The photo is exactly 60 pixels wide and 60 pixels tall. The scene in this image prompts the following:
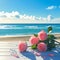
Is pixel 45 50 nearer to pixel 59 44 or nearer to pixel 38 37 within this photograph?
pixel 38 37

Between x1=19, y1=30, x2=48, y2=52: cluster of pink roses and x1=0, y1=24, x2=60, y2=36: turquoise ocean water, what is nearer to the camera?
x1=19, y1=30, x2=48, y2=52: cluster of pink roses

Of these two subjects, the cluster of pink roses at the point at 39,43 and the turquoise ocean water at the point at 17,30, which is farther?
the turquoise ocean water at the point at 17,30

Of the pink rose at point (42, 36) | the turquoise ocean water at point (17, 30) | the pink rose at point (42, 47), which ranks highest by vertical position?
the pink rose at point (42, 36)

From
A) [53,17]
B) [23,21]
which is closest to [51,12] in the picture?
[53,17]

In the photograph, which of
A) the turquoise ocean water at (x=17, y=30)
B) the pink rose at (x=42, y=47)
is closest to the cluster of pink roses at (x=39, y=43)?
the pink rose at (x=42, y=47)

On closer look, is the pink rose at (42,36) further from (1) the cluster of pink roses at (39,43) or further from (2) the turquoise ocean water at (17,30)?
(2) the turquoise ocean water at (17,30)

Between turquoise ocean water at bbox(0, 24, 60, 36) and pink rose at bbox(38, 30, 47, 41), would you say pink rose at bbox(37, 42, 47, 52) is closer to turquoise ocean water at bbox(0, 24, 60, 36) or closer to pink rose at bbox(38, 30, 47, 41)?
pink rose at bbox(38, 30, 47, 41)

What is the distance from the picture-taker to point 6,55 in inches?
40.9

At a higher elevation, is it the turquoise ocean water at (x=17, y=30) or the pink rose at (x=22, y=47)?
the pink rose at (x=22, y=47)

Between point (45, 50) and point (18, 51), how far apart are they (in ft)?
0.51

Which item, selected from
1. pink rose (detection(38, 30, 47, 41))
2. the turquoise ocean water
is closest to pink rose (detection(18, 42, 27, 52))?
pink rose (detection(38, 30, 47, 41))

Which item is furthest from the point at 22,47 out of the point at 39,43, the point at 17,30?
the point at 17,30

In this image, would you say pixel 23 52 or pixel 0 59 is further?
pixel 23 52

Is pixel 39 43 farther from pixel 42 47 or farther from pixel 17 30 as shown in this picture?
pixel 17 30
